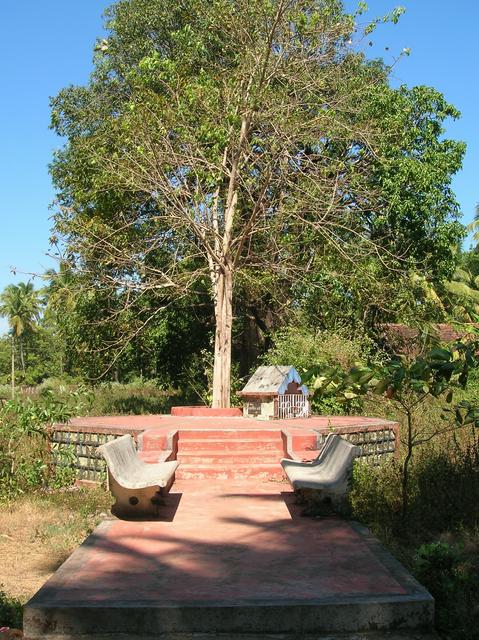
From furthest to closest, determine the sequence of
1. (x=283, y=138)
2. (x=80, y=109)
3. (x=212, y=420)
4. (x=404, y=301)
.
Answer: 1. (x=80, y=109)
2. (x=404, y=301)
3. (x=283, y=138)
4. (x=212, y=420)

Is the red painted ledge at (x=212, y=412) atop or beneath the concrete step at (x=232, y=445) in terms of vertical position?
atop

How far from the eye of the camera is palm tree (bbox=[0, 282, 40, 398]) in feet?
232

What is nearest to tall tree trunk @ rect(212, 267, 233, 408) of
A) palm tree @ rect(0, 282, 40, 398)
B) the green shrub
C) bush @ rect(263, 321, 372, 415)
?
bush @ rect(263, 321, 372, 415)

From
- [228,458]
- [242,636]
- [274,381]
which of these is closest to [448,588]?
[242,636]

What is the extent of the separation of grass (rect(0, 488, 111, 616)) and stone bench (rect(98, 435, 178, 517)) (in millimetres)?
611

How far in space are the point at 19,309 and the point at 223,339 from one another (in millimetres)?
56633

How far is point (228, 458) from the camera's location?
37.2 feet

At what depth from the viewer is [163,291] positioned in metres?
20.2

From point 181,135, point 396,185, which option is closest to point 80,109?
point 181,135

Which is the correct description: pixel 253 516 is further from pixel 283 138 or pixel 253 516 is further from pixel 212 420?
pixel 283 138

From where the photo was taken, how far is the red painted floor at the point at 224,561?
5102 millimetres

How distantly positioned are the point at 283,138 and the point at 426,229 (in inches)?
206

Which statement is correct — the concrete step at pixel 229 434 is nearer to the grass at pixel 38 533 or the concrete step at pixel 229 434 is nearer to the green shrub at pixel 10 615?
the grass at pixel 38 533

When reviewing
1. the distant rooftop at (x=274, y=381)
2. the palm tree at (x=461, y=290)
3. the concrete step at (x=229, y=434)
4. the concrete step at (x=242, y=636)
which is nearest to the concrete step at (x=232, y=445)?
the concrete step at (x=229, y=434)
